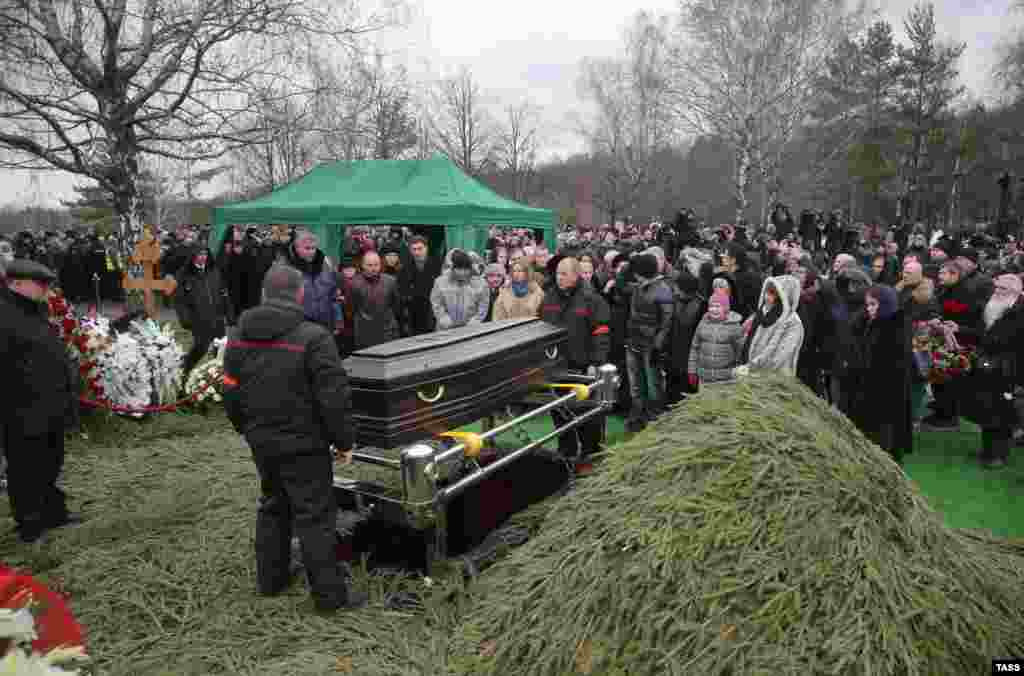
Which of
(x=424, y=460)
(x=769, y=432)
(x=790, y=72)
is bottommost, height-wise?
(x=424, y=460)

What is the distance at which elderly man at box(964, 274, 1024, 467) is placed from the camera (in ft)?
15.3

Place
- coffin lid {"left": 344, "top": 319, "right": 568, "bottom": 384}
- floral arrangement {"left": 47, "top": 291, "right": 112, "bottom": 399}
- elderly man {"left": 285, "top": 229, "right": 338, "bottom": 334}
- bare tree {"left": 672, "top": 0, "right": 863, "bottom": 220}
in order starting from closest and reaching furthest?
coffin lid {"left": 344, "top": 319, "right": 568, "bottom": 384} → floral arrangement {"left": 47, "top": 291, "right": 112, "bottom": 399} → elderly man {"left": 285, "top": 229, "right": 338, "bottom": 334} → bare tree {"left": 672, "top": 0, "right": 863, "bottom": 220}

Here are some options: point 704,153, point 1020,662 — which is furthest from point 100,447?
point 704,153

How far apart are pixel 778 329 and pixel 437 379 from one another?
2593 mm

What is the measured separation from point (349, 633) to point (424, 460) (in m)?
0.77

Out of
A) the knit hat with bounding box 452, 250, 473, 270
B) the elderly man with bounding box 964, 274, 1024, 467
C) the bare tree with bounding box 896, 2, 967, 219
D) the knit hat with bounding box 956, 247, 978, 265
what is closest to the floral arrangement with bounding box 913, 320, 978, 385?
the elderly man with bounding box 964, 274, 1024, 467

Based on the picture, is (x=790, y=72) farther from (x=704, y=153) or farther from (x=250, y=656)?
(x=250, y=656)

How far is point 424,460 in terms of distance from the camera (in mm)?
2742

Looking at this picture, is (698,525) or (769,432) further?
(769,432)

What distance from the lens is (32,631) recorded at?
108cm

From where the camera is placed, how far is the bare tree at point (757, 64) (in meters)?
21.7

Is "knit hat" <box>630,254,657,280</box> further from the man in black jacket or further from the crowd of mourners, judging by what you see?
the man in black jacket

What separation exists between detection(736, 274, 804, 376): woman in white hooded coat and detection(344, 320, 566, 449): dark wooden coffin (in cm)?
158

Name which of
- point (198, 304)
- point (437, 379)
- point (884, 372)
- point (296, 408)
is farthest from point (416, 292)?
point (296, 408)
